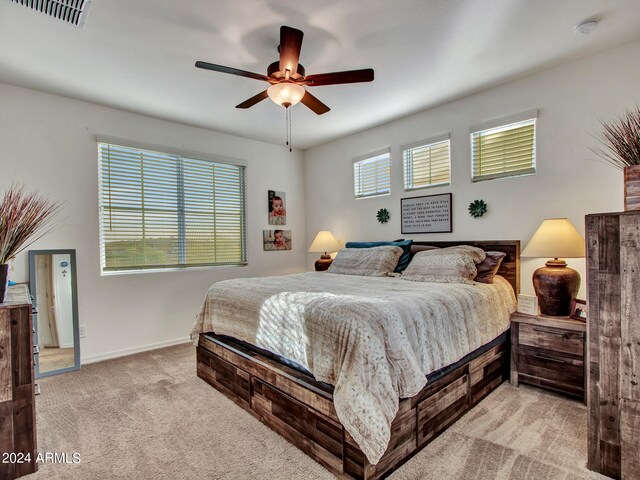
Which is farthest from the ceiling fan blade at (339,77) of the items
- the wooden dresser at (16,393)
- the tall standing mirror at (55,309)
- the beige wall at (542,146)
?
the tall standing mirror at (55,309)

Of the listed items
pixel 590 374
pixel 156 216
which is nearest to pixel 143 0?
pixel 156 216

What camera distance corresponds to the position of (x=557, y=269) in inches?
102

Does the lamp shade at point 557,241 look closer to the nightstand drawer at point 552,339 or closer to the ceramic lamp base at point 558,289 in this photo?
the ceramic lamp base at point 558,289

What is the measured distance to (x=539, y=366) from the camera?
8.25ft

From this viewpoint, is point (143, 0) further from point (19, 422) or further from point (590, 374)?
point (590, 374)

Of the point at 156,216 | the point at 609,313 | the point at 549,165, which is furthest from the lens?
the point at 156,216

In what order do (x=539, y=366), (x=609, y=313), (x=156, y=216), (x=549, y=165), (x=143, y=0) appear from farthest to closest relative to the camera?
(x=156, y=216), (x=549, y=165), (x=539, y=366), (x=143, y=0), (x=609, y=313)

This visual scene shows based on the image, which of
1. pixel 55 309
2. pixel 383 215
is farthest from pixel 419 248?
pixel 55 309

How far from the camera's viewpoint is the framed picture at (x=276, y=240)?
15.8 ft

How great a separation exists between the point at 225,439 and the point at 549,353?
7.77ft

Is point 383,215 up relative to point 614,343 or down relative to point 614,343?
up

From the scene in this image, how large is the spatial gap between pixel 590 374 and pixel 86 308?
4.14 meters

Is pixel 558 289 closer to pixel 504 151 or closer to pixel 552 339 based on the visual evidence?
pixel 552 339

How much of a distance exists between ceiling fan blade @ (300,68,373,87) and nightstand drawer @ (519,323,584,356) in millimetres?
2219
